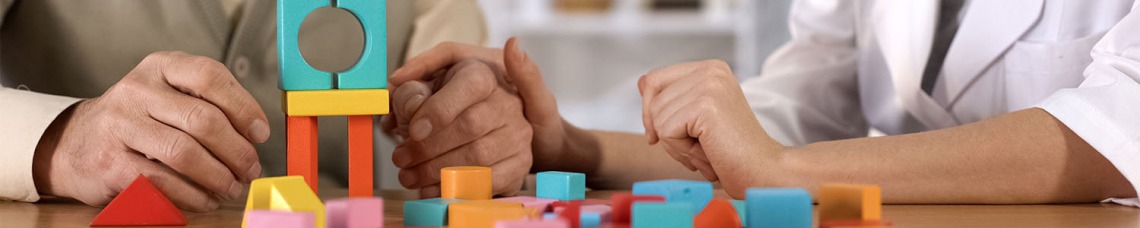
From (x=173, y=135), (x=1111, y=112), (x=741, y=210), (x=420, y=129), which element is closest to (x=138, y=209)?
(x=173, y=135)

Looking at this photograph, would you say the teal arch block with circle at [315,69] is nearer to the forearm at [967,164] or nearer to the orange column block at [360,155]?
the orange column block at [360,155]

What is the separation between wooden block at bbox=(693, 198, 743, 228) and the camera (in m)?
0.69

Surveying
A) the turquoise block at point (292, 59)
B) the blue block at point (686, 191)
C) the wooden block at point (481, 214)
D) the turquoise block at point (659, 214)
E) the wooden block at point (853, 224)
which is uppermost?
the turquoise block at point (292, 59)

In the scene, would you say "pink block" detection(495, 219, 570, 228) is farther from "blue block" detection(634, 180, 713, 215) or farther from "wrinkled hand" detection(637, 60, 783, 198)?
"wrinkled hand" detection(637, 60, 783, 198)

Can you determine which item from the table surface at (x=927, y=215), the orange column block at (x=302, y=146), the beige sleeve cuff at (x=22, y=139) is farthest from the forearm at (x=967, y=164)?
the beige sleeve cuff at (x=22, y=139)

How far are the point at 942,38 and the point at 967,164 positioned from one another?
517 mm

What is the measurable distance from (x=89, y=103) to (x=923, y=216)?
716 millimetres

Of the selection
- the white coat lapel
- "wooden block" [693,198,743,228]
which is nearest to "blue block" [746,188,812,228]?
"wooden block" [693,198,743,228]

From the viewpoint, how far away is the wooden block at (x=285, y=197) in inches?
26.7

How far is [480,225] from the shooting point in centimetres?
69

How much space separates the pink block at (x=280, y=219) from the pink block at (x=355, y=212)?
0.11 feet

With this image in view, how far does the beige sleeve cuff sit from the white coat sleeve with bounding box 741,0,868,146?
85 cm

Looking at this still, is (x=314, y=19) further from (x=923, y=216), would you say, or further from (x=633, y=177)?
(x=923, y=216)

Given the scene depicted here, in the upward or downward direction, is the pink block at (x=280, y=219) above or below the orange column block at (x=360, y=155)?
above
